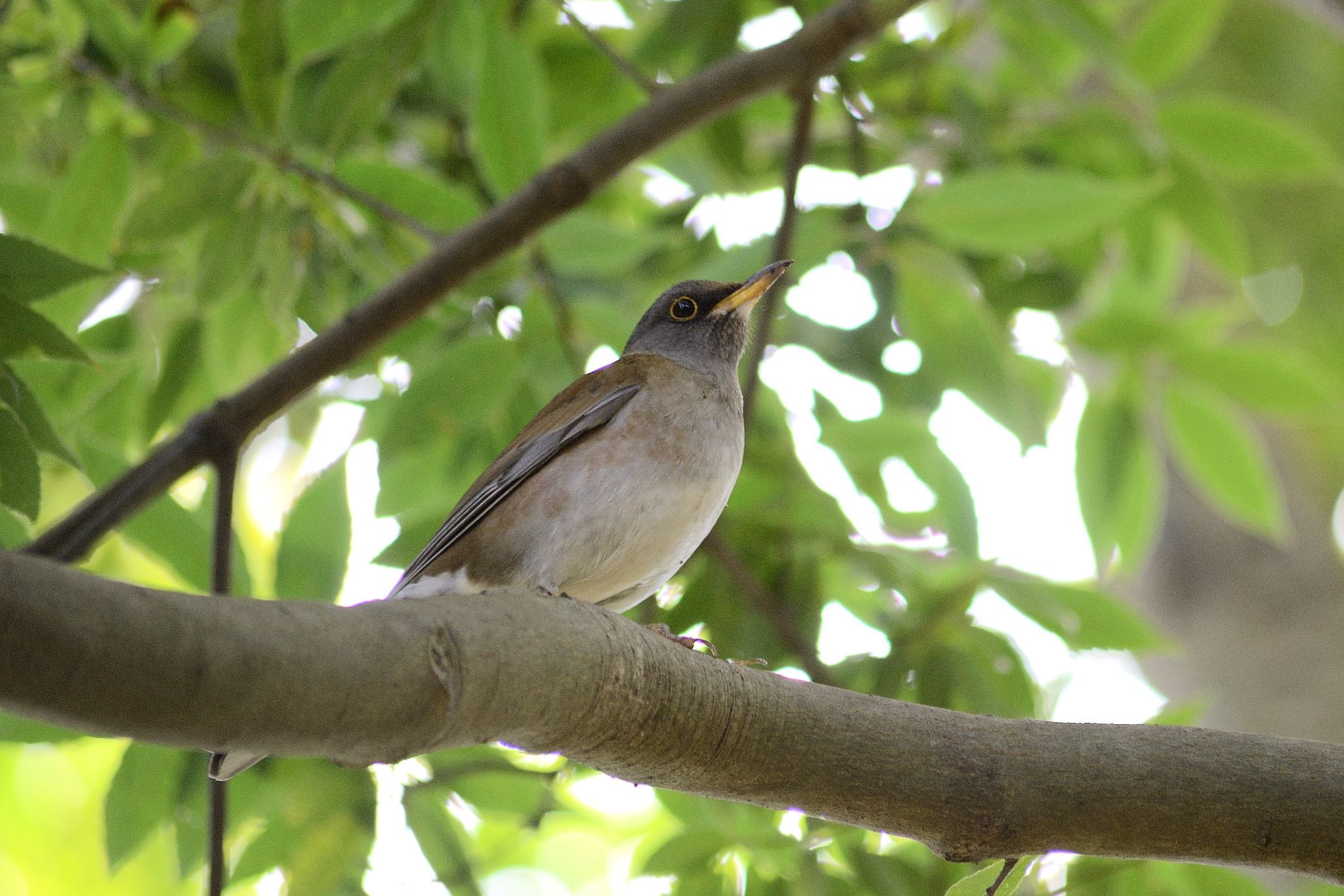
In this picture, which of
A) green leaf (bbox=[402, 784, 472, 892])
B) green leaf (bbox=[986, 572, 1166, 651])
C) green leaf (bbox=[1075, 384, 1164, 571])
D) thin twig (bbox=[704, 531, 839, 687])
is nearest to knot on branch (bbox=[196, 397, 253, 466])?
green leaf (bbox=[402, 784, 472, 892])

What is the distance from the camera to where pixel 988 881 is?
263 cm

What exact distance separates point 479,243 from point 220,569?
1.25 metres

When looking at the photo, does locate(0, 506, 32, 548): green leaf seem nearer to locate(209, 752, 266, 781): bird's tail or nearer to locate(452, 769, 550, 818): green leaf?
locate(209, 752, 266, 781): bird's tail

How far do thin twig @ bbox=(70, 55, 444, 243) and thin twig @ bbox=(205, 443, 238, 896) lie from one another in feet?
3.21

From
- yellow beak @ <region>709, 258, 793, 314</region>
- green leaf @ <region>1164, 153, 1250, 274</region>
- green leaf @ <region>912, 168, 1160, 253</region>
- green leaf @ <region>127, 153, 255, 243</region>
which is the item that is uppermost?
green leaf @ <region>127, 153, 255, 243</region>

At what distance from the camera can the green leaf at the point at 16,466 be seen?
2625 millimetres

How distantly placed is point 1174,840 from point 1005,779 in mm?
401

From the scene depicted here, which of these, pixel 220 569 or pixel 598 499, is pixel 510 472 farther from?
pixel 220 569

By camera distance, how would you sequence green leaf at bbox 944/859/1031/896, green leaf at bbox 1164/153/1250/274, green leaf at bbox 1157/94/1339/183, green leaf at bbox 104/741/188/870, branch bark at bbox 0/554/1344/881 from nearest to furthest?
1. branch bark at bbox 0/554/1344/881
2. green leaf at bbox 944/859/1031/896
3. green leaf at bbox 104/741/188/870
4. green leaf at bbox 1157/94/1339/183
5. green leaf at bbox 1164/153/1250/274

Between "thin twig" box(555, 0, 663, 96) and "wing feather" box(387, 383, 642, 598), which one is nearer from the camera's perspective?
"wing feather" box(387, 383, 642, 598)

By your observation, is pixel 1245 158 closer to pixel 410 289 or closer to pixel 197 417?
pixel 410 289

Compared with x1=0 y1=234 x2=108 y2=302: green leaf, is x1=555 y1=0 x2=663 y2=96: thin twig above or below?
above

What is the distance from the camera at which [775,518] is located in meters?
4.37

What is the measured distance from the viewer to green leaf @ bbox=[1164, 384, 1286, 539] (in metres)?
4.58
